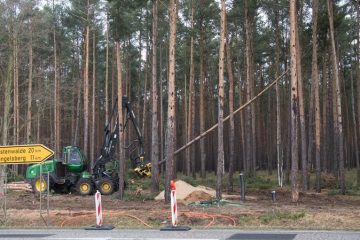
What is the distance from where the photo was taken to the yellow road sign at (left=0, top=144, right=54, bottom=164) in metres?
16.4

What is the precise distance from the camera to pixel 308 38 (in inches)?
1313

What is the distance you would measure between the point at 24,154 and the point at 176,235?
638 centimetres

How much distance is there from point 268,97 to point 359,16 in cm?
2473

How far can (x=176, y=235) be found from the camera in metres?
12.7

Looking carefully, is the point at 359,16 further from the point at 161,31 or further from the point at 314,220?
the point at 314,220

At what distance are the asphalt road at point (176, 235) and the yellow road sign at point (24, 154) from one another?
2848mm

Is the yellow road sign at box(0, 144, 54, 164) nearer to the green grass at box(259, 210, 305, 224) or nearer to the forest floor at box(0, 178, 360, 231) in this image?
the forest floor at box(0, 178, 360, 231)

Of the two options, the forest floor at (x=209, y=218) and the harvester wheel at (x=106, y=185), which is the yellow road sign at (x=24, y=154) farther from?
the harvester wheel at (x=106, y=185)

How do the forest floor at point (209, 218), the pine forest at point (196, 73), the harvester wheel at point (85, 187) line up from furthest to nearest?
the harvester wheel at point (85, 187) < the pine forest at point (196, 73) < the forest floor at point (209, 218)

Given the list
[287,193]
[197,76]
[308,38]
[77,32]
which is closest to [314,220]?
[287,193]

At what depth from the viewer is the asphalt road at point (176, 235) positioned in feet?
39.6

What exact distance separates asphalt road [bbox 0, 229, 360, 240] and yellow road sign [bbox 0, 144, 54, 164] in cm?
285

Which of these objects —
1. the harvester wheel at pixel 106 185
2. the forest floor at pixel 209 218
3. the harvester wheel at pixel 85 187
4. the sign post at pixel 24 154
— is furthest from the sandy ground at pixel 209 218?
the harvester wheel at pixel 85 187

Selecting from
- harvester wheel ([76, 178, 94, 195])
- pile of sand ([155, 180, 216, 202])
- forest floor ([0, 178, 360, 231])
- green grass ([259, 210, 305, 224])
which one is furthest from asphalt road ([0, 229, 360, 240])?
harvester wheel ([76, 178, 94, 195])
